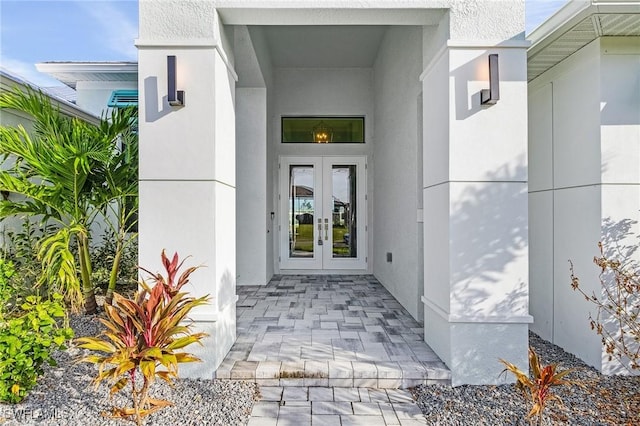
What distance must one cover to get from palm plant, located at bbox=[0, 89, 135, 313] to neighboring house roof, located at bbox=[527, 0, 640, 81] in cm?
410

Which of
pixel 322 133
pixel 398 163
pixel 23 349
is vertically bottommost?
pixel 23 349

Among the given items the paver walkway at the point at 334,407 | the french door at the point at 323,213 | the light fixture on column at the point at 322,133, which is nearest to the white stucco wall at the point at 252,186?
the french door at the point at 323,213

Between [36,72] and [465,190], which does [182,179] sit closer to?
[465,190]

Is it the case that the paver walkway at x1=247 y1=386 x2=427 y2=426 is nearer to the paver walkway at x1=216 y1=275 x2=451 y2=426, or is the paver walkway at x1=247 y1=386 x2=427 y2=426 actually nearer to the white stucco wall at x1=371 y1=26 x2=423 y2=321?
the paver walkway at x1=216 y1=275 x2=451 y2=426

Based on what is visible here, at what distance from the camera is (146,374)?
6.65ft

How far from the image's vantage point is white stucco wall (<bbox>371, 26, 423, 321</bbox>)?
4.37 m

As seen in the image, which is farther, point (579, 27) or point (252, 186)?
point (252, 186)

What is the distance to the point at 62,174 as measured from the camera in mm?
3502

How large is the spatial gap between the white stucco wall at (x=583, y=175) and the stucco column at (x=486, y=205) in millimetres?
811

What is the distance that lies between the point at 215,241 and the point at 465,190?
2.10 metres

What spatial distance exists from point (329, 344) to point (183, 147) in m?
2.25

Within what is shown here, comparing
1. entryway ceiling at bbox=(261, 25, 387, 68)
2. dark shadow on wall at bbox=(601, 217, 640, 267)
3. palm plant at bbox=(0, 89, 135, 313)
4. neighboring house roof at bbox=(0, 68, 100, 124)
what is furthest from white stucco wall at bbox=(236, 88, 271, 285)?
dark shadow on wall at bbox=(601, 217, 640, 267)

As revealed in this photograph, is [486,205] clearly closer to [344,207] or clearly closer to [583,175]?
[583,175]

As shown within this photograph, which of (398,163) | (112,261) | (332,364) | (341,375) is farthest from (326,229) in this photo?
(341,375)
